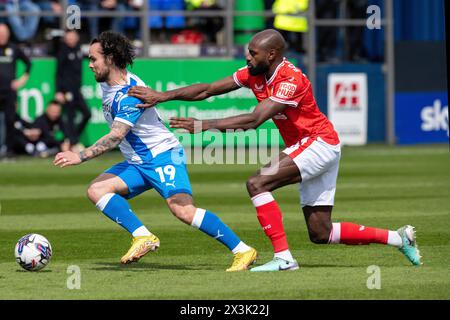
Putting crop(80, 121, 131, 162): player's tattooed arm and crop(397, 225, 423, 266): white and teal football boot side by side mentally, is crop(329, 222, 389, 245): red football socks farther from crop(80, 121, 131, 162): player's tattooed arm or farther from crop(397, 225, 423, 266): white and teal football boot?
crop(80, 121, 131, 162): player's tattooed arm

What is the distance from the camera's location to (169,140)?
10383mm

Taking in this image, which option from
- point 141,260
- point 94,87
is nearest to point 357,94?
point 94,87

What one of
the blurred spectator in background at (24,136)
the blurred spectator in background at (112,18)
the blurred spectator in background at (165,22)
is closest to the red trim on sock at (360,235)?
the blurred spectator in background at (24,136)

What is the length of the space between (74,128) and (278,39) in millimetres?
13919

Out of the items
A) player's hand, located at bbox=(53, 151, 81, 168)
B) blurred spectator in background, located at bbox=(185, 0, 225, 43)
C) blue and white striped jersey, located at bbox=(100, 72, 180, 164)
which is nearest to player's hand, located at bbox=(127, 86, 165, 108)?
blue and white striped jersey, located at bbox=(100, 72, 180, 164)

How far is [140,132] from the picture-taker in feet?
33.7

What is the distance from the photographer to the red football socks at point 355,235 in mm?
10000

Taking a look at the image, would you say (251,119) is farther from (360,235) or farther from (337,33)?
(337,33)

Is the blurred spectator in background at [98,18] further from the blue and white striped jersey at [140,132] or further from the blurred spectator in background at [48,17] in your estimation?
the blue and white striped jersey at [140,132]

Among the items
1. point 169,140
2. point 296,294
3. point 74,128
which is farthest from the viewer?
point 74,128

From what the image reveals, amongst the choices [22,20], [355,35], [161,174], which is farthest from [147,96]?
[355,35]

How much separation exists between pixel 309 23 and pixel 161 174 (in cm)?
1621

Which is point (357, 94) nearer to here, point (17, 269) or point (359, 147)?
point (359, 147)

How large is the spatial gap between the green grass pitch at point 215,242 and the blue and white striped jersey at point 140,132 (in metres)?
0.97
